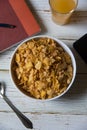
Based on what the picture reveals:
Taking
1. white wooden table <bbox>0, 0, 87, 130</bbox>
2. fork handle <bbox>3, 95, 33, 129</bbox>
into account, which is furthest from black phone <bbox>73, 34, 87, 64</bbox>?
fork handle <bbox>3, 95, 33, 129</bbox>

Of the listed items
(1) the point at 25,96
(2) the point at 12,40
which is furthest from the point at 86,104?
(2) the point at 12,40

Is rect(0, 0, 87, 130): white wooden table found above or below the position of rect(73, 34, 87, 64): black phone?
below

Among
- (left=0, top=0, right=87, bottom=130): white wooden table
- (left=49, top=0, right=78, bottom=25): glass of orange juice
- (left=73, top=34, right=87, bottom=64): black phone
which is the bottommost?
(left=0, top=0, right=87, bottom=130): white wooden table

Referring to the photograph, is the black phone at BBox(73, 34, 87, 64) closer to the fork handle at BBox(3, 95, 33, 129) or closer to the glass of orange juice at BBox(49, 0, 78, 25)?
the glass of orange juice at BBox(49, 0, 78, 25)

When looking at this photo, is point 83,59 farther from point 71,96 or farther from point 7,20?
point 7,20

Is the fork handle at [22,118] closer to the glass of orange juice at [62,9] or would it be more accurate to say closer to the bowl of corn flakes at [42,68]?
the bowl of corn flakes at [42,68]

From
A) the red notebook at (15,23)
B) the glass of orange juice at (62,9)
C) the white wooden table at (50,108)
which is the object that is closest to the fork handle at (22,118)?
the white wooden table at (50,108)

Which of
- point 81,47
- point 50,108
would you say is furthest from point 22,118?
point 81,47
